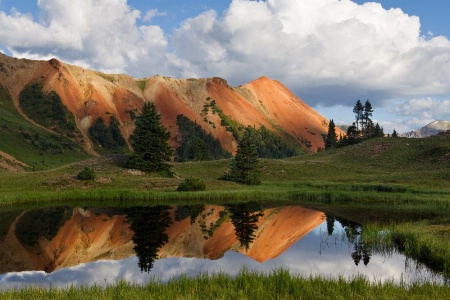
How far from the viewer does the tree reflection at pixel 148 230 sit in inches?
901

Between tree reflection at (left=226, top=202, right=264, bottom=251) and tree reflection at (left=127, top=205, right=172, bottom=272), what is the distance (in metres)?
5.81

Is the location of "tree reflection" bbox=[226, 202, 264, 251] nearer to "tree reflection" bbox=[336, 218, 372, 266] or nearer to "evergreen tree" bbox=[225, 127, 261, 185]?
"tree reflection" bbox=[336, 218, 372, 266]

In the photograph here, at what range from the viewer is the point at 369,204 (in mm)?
48406

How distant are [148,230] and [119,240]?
134 inches

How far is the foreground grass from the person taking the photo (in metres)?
13.5

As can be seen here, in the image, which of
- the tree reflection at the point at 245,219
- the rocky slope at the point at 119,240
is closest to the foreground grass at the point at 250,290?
the rocky slope at the point at 119,240

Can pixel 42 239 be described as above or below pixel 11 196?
below

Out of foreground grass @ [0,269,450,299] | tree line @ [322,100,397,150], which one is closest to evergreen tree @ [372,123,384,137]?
tree line @ [322,100,397,150]

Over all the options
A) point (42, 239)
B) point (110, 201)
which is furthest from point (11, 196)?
point (42, 239)

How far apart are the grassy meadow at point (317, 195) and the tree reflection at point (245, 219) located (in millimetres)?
5662

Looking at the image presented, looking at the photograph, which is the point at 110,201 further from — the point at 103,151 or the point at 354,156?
the point at 103,151

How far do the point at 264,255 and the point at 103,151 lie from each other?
14317 cm

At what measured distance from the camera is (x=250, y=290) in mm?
14586

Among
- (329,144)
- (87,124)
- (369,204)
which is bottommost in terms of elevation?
(369,204)
